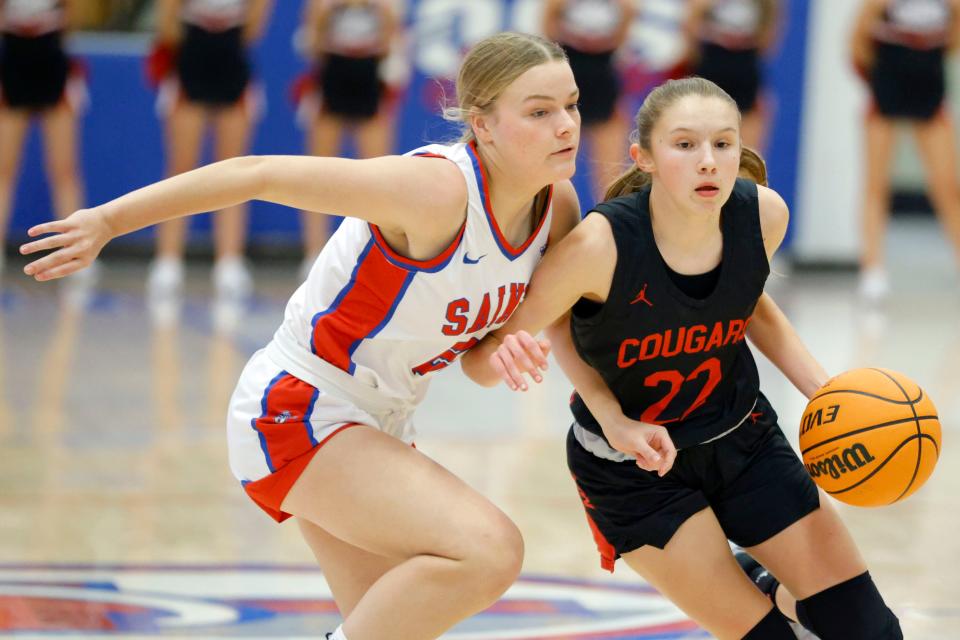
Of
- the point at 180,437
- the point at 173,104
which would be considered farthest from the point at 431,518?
the point at 173,104

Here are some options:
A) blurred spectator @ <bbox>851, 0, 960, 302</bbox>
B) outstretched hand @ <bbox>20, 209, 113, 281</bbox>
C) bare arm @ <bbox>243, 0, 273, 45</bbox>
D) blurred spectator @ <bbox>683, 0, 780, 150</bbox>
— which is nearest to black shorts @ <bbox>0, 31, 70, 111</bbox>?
bare arm @ <bbox>243, 0, 273, 45</bbox>

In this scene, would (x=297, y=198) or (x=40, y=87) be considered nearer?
(x=297, y=198)

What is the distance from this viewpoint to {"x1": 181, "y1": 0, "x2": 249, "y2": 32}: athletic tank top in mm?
9414

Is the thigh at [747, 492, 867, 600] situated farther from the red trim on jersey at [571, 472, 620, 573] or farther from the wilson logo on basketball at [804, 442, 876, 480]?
the red trim on jersey at [571, 472, 620, 573]

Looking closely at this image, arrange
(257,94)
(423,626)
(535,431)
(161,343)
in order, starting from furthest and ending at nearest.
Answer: (257,94), (161,343), (535,431), (423,626)

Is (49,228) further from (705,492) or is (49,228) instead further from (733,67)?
(733,67)

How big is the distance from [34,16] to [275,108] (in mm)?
1847

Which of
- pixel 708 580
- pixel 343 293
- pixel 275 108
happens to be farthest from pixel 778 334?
pixel 275 108

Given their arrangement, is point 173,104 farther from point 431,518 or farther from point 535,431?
point 431,518

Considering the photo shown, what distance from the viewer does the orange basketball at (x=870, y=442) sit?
3031 mm

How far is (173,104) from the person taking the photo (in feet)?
31.3

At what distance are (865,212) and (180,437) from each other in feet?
18.8

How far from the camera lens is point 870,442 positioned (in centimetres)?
302

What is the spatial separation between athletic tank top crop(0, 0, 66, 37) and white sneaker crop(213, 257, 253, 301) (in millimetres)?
1918
